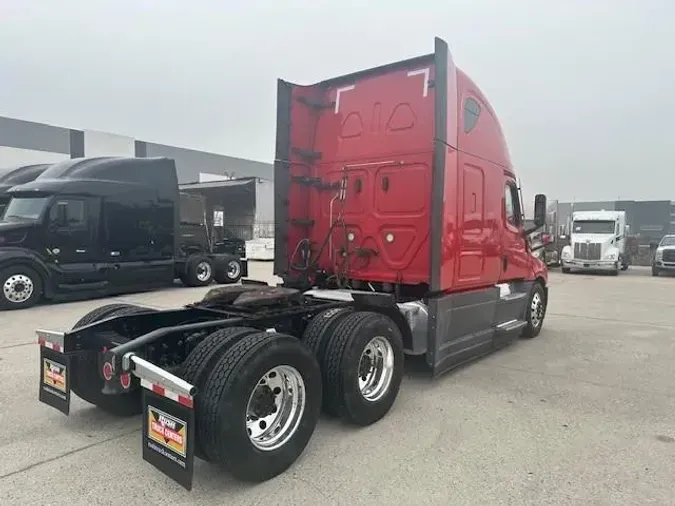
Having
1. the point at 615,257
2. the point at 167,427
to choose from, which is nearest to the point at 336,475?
the point at 167,427

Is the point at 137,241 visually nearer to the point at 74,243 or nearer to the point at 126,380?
the point at 74,243

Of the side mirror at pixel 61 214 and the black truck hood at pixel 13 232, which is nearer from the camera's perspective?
the black truck hood at pixel 13 232

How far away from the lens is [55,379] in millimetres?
3449

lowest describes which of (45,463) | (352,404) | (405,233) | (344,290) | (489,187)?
(45,463)

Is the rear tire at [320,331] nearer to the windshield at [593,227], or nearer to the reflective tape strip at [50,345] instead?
the reflective tape strip at [50,345]

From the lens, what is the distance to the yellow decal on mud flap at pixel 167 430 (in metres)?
2.57

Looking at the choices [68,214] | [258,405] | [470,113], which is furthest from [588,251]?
[258,405]

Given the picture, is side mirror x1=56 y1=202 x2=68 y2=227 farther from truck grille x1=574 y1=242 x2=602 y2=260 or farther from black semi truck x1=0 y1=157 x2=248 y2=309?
truck grille x1=574 y1=242 x2=602 y2=260

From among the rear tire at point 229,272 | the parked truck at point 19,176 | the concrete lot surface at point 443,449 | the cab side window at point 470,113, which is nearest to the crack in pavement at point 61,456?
the concrete lot surface at point 443,449

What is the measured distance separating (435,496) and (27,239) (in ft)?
31.7

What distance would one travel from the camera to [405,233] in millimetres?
5102

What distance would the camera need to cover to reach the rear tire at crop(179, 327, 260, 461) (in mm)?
2799

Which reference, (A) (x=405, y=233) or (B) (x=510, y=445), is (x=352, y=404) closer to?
(B) (x=510, y=445)

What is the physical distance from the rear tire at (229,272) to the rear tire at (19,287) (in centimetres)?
518
